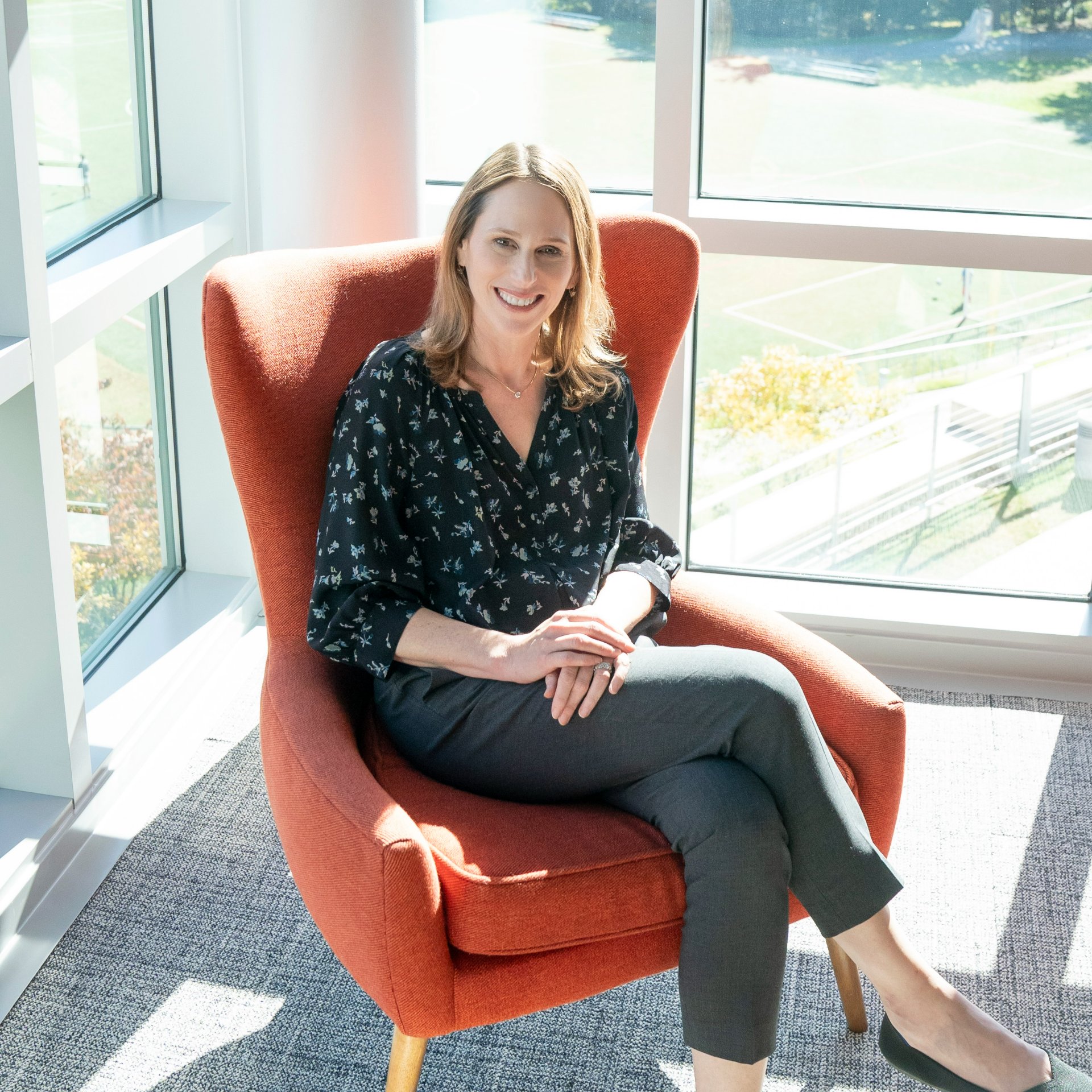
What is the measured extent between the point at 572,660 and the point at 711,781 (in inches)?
9.1

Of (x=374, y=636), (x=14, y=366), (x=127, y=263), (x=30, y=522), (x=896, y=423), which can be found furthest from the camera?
(x=896, y=423)

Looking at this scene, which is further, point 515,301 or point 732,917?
point 515,301

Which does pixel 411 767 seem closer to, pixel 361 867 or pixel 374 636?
pixel 374 636

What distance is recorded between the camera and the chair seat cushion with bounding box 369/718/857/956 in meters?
1.56

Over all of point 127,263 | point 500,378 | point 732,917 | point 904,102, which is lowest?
point 732,917

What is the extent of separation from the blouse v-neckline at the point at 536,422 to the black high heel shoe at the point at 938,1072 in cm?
91

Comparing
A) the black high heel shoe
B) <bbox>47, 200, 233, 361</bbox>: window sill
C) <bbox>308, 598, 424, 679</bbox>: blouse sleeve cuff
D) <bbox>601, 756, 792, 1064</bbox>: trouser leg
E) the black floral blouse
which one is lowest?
the black high heel shoe

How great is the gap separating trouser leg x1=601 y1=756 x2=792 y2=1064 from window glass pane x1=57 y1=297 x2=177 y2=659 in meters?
1.38

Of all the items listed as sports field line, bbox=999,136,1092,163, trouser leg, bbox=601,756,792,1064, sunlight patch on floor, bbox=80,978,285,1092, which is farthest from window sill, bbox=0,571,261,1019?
sports field line, bbox=999,136,1092,163

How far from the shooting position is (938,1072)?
5.59 feet

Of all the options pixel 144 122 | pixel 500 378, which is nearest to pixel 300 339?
pixel 500 378

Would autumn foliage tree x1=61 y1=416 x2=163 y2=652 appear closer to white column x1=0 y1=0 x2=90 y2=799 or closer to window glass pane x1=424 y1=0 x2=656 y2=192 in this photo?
white column x1=0 y1=0 x2=90 y2=799

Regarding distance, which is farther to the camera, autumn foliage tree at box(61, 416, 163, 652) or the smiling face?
autumn foliage tree at box(61, 416, 163, 652)

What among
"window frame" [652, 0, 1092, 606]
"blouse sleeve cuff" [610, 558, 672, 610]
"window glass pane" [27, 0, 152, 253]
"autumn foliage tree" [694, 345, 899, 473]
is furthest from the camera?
"autumn foliage tree" [694, 345, 899, 473]
